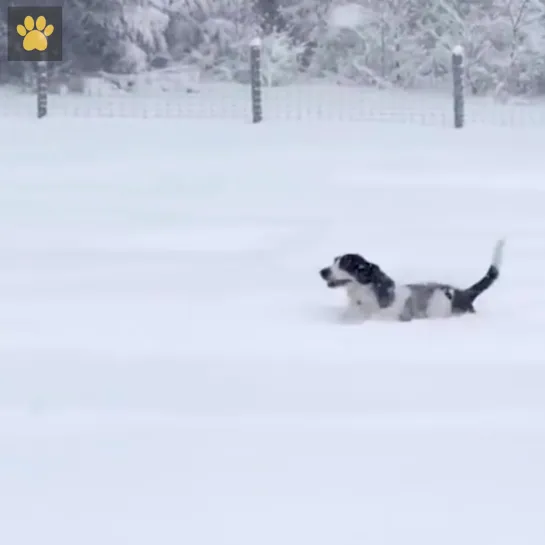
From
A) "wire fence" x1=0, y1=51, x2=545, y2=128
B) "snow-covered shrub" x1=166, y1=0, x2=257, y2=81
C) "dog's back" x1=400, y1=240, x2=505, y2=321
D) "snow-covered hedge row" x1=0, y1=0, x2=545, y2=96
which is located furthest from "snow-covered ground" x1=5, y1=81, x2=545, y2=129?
"dog's back" x1=400, y1=240, x2=505, y2=321

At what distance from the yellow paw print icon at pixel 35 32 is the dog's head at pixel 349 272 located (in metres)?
14.2

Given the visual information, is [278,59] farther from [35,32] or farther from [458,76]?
[458,76]

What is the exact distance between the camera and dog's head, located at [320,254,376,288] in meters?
6.86

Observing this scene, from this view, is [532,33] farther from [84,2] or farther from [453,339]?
[453,339]

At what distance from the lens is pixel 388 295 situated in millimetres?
6734


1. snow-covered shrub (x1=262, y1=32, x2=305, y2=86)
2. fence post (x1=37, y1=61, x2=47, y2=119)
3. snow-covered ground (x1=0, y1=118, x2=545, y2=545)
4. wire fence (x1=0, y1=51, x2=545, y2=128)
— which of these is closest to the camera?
snow-covered ground (x1=0, y1=118, x2=545, y2=545)

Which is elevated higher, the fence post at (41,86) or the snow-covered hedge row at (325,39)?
the snow-covered hedge row at (325,39)

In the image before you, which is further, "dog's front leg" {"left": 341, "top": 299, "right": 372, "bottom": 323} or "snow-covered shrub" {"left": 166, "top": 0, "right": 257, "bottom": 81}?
"snow-covered shrub" {"left": 166, "top": 0, "right": 257, "bottom": 81}

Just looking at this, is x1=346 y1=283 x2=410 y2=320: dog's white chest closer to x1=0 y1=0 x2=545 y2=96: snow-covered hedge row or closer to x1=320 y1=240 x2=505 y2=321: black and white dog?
x1=320 y1=240 x2=505 y2=321: black and white dog

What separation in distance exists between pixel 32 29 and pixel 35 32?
71 mm

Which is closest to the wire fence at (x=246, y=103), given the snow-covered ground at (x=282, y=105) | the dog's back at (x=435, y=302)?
the snow-covered ground at (x=282, y=105)

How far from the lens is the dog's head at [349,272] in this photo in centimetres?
686

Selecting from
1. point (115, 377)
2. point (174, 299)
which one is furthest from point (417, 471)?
point (174, 299)

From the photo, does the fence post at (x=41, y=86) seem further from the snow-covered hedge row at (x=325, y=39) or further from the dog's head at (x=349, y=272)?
the dog's head at (x=349, y=272)
